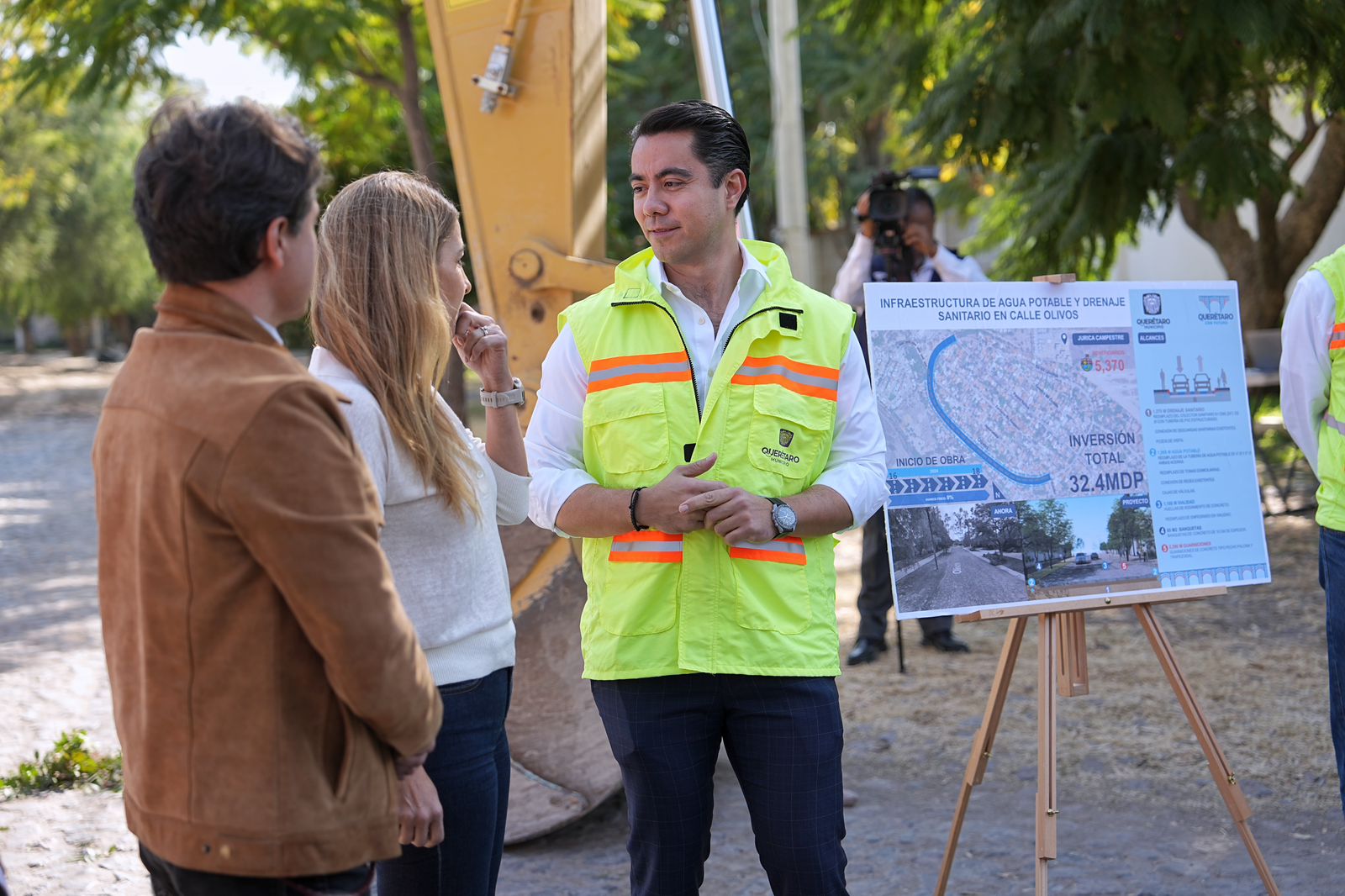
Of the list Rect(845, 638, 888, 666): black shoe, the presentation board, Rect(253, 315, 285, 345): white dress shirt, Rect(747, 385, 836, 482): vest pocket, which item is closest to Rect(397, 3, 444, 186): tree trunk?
Rect(845, 638, 888, 666): black shoe

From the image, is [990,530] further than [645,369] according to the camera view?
Yes

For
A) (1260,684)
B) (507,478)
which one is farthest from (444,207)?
(1260,684)

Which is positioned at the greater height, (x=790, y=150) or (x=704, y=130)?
(x=790, y=150)

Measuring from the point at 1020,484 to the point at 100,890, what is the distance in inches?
122

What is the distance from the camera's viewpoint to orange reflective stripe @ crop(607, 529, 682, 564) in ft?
8.72

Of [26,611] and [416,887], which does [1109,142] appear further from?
[26,611]

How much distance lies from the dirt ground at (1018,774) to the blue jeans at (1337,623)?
2.59ft

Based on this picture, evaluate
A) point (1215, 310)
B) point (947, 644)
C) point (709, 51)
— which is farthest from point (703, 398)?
point (947, 644)

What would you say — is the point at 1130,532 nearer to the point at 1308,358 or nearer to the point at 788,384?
the point at 1308,358

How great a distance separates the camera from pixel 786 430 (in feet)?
8.84

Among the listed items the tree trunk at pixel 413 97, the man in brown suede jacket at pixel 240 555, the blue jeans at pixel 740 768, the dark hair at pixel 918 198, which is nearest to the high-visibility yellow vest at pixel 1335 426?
the blue jeans at pixel 740 768

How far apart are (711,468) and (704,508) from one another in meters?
0.12

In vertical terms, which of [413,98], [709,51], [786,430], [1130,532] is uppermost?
[413,98]

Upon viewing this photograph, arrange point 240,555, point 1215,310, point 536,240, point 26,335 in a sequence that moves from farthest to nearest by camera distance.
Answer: point 26,335
point 536,240
point 1215,310
point 240,555
